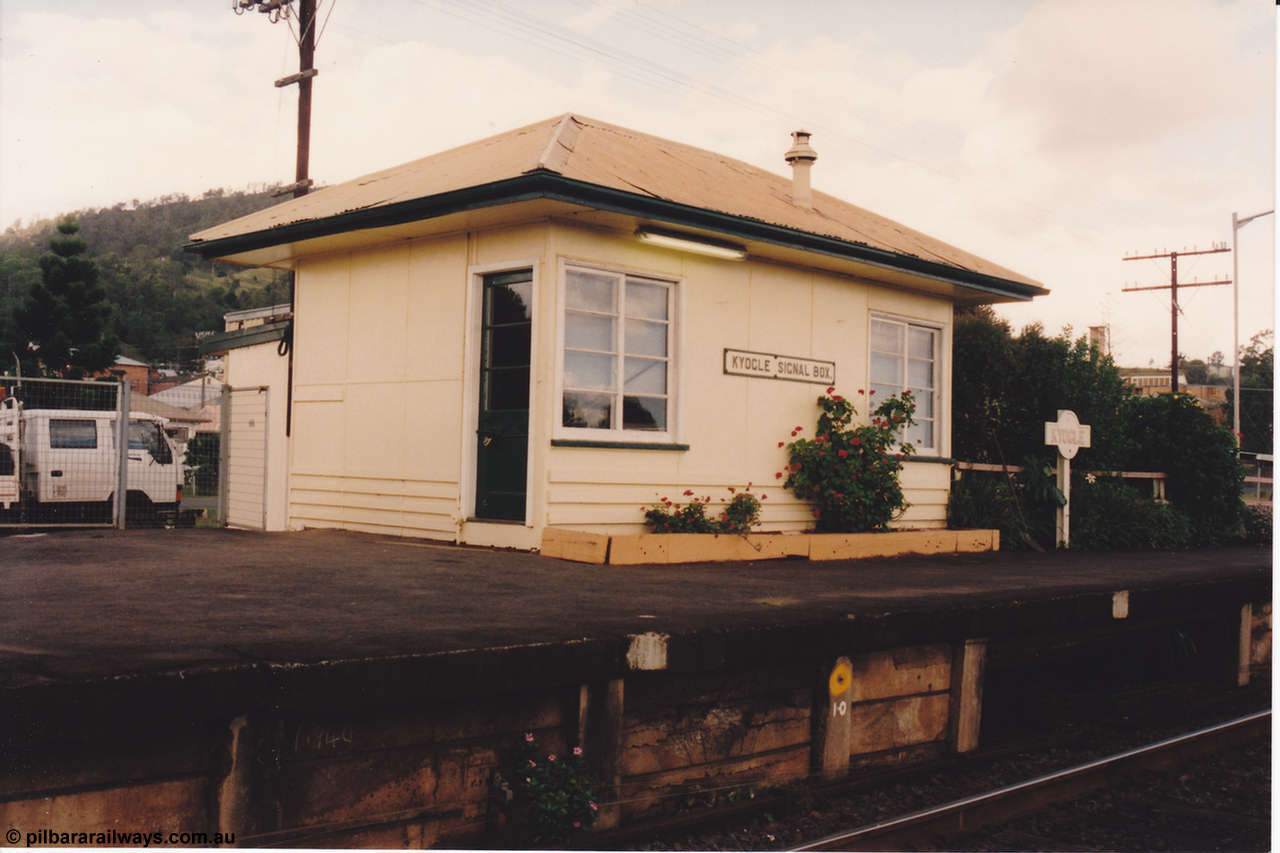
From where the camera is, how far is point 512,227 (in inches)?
379

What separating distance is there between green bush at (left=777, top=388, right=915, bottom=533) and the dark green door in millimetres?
3035

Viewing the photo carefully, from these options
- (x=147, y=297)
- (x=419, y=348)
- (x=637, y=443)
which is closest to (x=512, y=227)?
(x=419, y=348)

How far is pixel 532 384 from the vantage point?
30.7 ft

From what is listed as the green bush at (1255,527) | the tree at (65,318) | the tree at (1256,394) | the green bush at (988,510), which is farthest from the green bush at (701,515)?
the tree at (65,318)

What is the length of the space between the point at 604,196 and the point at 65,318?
32.5 metres

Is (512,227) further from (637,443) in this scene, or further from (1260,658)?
(1260,658)

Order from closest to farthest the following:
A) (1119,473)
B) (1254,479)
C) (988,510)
Result: 1. (988,510)
2. (1119,473)
3. (1254,479)

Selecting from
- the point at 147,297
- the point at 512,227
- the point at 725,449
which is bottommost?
the point at 725,449

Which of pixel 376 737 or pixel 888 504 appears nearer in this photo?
pixel 376 737

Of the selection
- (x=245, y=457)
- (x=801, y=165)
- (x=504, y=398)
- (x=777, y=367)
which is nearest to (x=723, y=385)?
(x=777, y=367)

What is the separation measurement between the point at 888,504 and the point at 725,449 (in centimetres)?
212

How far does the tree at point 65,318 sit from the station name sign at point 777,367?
31.3 meters

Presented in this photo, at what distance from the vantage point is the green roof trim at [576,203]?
28.3 feet

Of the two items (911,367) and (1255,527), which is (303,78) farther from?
(1255,527)
